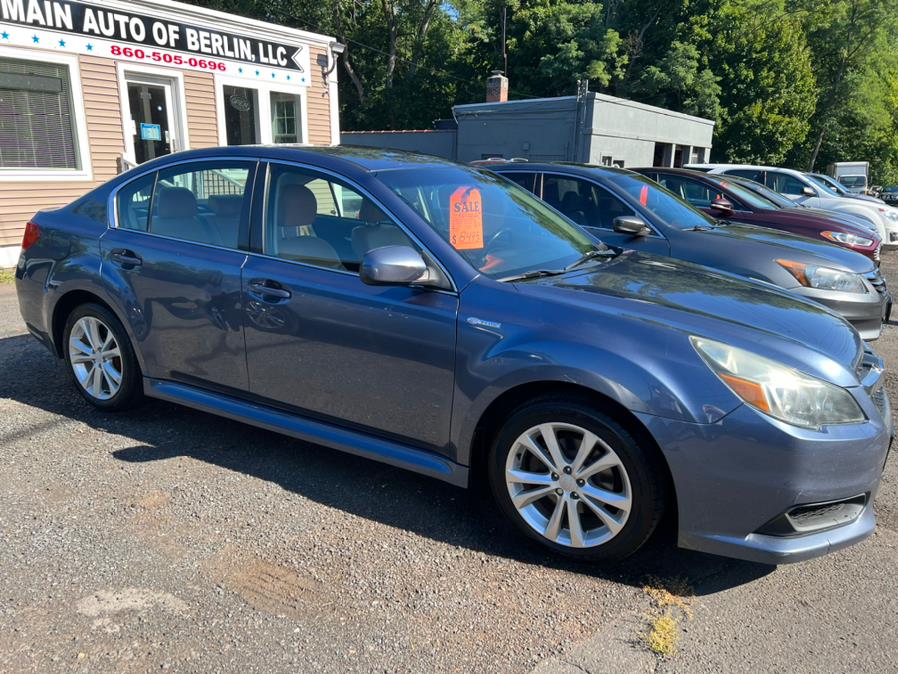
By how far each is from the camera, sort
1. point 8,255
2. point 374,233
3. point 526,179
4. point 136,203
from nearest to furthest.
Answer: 1. point 374,233
2. point 136,203
3. point 526,179
4. point 8,255

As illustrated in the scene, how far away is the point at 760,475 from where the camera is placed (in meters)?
2.53

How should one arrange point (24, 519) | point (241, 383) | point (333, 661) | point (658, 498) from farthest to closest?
point (241, 383)
point (24, 519)
point (658, 498)
point (333, 661)

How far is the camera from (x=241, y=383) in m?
3.73

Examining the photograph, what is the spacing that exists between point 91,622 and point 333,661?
916 mm

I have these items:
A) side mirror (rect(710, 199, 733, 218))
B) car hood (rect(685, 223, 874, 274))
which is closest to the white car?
side mirror (rect(710, 199, 733, 218))

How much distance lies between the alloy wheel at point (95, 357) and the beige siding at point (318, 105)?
10.1 metres

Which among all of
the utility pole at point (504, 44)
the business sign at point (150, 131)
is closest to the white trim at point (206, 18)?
the business sign at point (150, 131)

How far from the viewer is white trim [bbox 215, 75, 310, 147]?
12.4m

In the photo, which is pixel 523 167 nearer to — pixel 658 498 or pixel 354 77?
pixel 658 498

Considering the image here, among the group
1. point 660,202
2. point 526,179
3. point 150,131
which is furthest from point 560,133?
point 660,202

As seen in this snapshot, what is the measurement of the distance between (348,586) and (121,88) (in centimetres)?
1050

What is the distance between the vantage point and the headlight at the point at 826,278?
222 inches

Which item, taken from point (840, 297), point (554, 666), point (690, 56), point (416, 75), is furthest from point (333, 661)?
point (416, 75)

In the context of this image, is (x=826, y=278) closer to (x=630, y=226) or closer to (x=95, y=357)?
(x=630, y=226)
